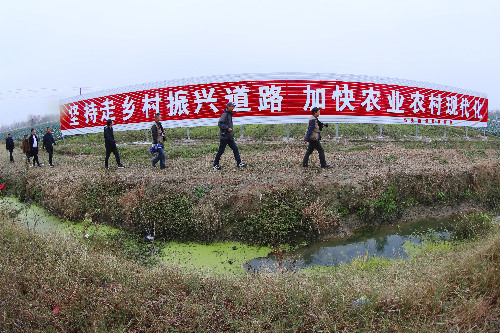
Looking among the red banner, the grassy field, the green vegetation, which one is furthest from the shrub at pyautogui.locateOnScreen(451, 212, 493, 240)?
the red banner

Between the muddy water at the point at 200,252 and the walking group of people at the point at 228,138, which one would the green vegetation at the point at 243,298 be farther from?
the walking group of people at the point at 228,138

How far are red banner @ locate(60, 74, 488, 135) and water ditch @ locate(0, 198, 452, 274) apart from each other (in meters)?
7.92

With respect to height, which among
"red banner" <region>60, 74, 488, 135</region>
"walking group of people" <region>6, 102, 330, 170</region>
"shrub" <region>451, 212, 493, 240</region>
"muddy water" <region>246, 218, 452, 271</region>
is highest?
"red banner" <region>60, 74, 488, 135</region>

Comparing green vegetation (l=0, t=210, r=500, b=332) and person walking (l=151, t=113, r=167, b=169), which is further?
person walking (l=151, t=113, r=167, b=169)

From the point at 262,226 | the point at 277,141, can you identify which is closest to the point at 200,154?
the point at 277,141

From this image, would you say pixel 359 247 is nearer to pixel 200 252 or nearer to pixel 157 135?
pixel 200 252

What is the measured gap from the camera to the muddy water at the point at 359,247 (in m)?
6.73

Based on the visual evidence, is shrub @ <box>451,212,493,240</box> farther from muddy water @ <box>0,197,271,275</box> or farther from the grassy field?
muddy water @ <box>0,197,271,275</box>

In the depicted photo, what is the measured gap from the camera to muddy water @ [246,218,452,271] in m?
6.73

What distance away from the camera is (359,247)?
24.2 feet

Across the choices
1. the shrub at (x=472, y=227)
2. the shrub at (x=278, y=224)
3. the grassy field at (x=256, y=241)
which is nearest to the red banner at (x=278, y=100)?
the grassy field at (x=256, y=241)

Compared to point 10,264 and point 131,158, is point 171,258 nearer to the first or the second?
point 10,264

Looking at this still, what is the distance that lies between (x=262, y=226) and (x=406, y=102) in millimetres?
12044

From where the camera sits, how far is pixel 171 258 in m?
6.93
